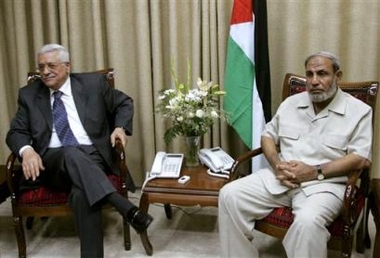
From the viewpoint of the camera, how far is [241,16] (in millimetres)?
2965

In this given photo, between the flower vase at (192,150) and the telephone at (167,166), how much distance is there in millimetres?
59

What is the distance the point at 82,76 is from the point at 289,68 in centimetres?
143

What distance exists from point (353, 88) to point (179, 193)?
1168 millimetres

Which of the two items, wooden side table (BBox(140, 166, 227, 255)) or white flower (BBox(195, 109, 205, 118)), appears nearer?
wooden side table (BBox(140, 166, 227, 255))

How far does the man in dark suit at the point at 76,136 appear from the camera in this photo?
249 cm

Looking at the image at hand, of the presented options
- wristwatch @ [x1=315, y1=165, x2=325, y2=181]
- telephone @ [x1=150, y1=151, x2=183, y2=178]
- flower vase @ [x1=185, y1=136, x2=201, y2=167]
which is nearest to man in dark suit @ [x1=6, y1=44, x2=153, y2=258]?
telephone @ [x1=150, y1=151, x2=183, y2=178]

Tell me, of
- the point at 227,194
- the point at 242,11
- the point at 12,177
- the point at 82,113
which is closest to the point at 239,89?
the point at 242,11

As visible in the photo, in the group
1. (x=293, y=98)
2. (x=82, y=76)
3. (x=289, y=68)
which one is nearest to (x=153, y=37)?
(x=82, y=76)

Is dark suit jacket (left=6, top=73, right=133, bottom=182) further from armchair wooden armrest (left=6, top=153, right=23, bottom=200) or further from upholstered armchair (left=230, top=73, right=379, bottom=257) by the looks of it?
upholstered armchair (left=230, top=73, right=379, bottom=257)

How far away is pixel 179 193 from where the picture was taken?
2590mm

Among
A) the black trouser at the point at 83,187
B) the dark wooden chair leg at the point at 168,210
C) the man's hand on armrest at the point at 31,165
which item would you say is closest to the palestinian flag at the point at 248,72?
the dark wooden chair leg at the point at 168,210

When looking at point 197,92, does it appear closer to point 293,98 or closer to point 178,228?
point 293,98

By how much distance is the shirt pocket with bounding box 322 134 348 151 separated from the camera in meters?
2.34

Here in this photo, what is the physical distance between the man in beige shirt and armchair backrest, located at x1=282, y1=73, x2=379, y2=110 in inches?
7.2
